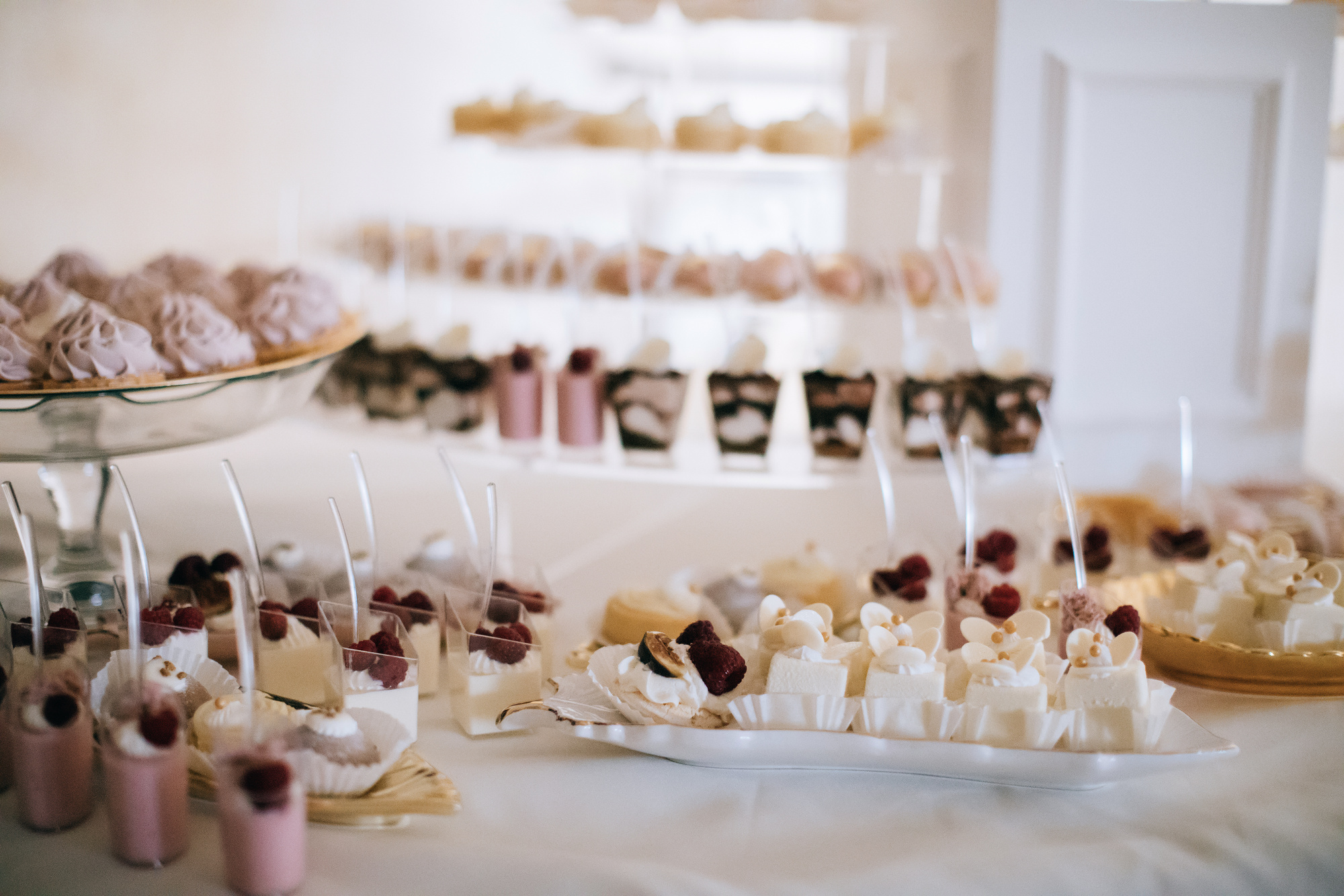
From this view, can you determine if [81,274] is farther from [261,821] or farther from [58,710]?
[261,821]

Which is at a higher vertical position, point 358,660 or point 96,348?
point 96,348

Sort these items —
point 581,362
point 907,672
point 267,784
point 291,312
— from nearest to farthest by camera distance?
point 267,784
point 907,672
point 291,312
point 581,362

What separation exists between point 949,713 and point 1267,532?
93 cm

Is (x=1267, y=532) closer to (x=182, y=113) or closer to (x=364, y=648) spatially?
(x=364, y=648)

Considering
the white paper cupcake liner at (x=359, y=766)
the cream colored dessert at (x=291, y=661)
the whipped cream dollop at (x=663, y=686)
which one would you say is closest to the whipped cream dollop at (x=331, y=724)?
the white paper cupcake liner at (x=359, y=766)

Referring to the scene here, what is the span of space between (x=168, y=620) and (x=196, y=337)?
463 mm

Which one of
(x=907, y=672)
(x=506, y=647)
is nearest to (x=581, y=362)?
(x=506, y=647)

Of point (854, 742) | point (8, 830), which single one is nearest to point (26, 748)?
point (8, 830)

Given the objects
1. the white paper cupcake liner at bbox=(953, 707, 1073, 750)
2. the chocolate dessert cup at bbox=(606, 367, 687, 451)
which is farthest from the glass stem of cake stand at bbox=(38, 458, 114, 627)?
the white paper cupcake liner at bbox=(953, 707, 1073, 750)

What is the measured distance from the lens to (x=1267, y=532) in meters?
1.86

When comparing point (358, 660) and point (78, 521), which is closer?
point (358, 660)

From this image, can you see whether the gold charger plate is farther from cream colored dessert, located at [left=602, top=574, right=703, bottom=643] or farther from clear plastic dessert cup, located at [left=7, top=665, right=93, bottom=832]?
cream colored dessert, located at [left=602, top=574, right=703, bottom=643]

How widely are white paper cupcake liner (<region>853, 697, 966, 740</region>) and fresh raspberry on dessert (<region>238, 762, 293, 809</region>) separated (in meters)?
0.69

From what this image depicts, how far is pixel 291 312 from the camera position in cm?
193
